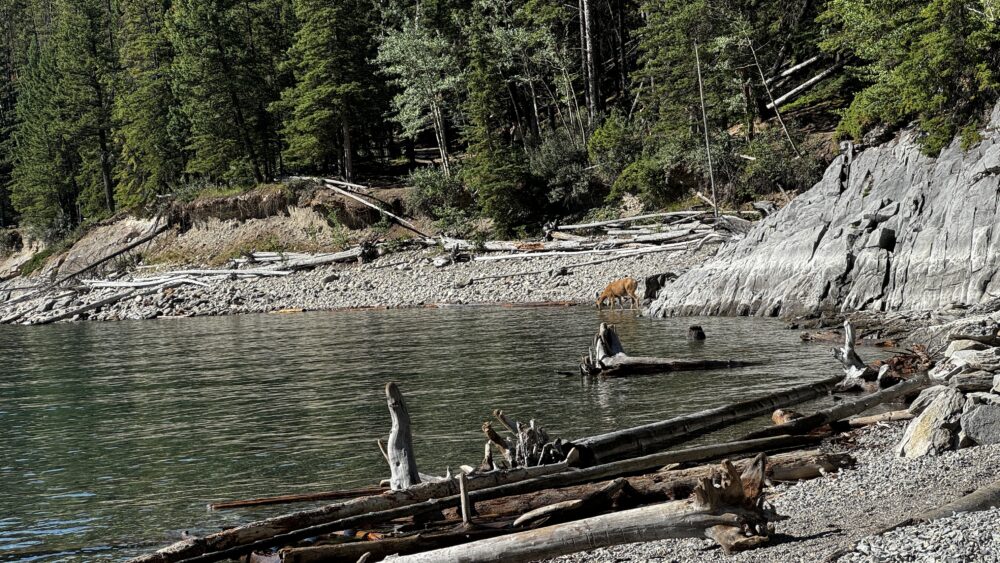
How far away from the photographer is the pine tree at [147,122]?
238ft

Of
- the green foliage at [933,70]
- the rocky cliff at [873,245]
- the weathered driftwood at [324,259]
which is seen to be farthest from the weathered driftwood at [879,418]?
the weathered driftwood at [324,259]

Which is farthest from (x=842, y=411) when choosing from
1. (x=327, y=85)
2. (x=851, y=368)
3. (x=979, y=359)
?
(x=327, y=85)

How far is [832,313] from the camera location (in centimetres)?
2600

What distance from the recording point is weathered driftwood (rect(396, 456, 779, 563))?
25.0 feet

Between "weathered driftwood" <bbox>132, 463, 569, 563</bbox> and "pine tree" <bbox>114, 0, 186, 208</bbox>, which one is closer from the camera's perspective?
"weathered driftwood" <bbox>132, 463, 569, 563</bbox>

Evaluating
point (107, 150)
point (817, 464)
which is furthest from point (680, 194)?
point (107, 150)

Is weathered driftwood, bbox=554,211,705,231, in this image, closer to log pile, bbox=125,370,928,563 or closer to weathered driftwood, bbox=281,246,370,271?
weathered driftwood, bbox=281,246,370,271

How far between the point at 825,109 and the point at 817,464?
131ft

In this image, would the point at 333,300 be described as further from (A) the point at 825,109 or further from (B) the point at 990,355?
(B) the point at 990,355

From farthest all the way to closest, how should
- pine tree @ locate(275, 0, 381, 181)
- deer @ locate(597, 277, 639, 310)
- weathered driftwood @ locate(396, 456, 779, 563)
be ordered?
pine tree @ locate(275, 0, 381, 181), deer @ locate(597, 277, 639, 310), weathered driftwood @ locate(396, 456, 779, 563)

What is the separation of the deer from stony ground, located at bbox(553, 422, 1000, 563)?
23.5m

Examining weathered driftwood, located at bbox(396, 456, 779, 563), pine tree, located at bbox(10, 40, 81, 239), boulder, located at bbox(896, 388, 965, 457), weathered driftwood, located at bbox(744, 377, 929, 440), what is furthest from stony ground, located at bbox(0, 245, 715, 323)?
pine tree, located at bbox(10, 40, 81, 239)

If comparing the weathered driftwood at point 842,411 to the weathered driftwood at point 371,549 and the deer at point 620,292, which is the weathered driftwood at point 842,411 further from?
the deer at point 620,292

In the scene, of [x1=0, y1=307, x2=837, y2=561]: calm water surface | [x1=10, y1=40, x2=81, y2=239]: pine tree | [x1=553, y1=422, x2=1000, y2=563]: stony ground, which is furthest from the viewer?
[x1=10, y1=40, x2=81, y2=239]: pine tree
